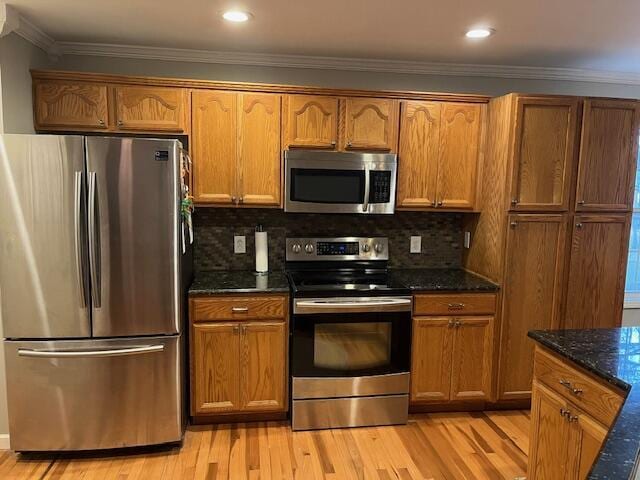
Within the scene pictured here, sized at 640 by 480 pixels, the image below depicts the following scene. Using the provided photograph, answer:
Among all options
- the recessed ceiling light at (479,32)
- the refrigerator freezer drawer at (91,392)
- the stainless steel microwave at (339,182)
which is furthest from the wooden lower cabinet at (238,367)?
the recessed ceiling light at (479,32)

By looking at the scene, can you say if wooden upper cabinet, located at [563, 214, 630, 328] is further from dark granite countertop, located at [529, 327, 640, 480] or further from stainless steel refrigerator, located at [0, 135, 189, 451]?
stainless steel refrigerator, located at [0, 135, 189, 451]

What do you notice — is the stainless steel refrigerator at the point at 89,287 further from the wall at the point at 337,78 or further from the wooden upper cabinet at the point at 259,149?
the wall at the point at 337,78

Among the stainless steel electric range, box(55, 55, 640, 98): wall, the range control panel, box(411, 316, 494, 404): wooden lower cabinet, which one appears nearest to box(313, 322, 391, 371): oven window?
the stainless steel electric range

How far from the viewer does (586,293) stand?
3051mm

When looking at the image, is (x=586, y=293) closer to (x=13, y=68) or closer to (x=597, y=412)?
(x=597, y=412)

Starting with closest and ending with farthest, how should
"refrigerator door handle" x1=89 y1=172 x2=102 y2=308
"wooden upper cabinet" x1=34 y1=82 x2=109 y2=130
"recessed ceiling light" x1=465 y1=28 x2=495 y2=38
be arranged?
1. "refrigerator door handle" x1=89 y1=172 x2=102 y2=308
2. "recessed ceiling light" x1=465 y1=28 x2=495 y2=38
3. "wooden upper cabinet" x1=34 y1=82 x2=109 y2=130

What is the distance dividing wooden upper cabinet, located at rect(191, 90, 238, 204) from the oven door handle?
86 cm

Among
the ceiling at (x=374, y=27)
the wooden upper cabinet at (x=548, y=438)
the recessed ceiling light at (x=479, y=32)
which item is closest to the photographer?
the wooden upper cabinet at (x=548, y=438)

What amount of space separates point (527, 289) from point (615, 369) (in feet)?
4.83

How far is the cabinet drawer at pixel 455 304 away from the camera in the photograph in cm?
294

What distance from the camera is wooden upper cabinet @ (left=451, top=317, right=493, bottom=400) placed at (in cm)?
299

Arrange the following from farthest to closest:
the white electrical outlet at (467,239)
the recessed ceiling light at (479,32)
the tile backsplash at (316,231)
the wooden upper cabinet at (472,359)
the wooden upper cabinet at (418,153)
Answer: the white electrical outlet at (467,239) → the tile backsplash at (316,231) → the wooden upper cabinet at (418,153) → the wooden upper cabinet at (472,359) → the recessed ceiling light at (479,32)

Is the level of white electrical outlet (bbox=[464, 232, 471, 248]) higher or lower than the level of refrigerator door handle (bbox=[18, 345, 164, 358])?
higher

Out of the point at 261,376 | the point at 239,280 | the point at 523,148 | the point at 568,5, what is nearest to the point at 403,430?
the point at 261,376
